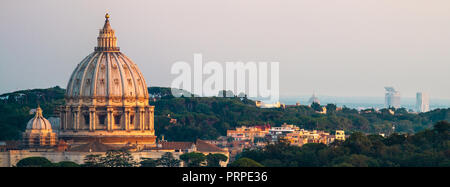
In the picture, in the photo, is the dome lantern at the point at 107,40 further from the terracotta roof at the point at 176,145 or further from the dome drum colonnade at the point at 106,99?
the terracotta roof at the point at 176,145

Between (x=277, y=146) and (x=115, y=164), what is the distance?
456 inches

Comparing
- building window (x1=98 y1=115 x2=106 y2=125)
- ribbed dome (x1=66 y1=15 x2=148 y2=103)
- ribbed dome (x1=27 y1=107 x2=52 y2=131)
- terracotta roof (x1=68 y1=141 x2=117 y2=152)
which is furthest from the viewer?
building window (x1=98 y1=115 x2=106 y2=125)

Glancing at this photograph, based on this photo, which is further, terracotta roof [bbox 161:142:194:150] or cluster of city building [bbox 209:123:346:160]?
cluster of city building [bbox 209:123:346:160]

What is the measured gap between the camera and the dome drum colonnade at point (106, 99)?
495 ft

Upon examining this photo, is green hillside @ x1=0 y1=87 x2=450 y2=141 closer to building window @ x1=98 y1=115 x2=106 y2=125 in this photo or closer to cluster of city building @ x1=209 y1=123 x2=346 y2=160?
cluster of city building @ x1=209 y1=123 x2=346 y2=160

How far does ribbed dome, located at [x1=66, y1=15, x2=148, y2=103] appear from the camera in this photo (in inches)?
5945

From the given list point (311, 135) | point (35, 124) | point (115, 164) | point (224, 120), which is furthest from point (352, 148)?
point (224, 120)

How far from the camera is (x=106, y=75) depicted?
15112 cm

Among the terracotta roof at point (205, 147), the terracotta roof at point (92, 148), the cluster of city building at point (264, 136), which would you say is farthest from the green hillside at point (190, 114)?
the terracotta roof at point (92, 148)

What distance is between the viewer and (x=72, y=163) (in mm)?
130000

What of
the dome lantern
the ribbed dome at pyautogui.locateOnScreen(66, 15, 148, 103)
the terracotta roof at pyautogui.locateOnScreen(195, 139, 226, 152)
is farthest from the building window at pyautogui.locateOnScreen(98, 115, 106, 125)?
the terracotta roof at pyautogui.locateOnScreen(195, 139, 226, 152)

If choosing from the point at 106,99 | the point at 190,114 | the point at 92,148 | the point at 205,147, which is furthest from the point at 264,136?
the point at 92,148

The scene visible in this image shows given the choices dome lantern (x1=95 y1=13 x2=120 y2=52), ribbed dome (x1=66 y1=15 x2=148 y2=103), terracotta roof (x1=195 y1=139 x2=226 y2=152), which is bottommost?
terracotta roof (x1=195 y1=139 x2=226 y2=152)
